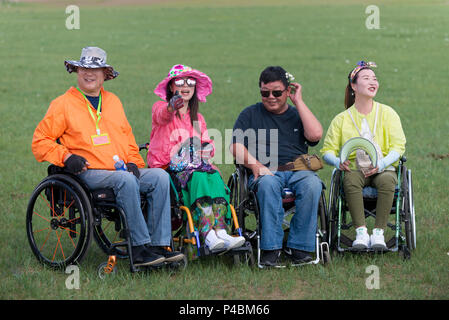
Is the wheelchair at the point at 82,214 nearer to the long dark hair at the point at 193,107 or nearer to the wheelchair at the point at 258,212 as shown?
the wheelchair at the point at 258,212

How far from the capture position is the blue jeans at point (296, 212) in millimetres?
5574

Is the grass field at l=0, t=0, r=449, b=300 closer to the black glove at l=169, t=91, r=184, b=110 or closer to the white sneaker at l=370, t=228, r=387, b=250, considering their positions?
the white sneaker at l=370, t=228, r=387, b=250

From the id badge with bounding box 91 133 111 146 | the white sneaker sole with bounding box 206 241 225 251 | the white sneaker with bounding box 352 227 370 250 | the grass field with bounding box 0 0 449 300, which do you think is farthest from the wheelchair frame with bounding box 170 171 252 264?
the white sneaker with bounding box 352 227 370 250

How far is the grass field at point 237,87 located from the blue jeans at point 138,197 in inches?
11.8

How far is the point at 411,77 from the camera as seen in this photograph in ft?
54.5

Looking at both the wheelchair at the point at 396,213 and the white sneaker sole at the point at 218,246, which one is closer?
the white sneaker sole at the point at 218,246

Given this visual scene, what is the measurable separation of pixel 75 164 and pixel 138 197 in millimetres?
502

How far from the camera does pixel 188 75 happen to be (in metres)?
5.85

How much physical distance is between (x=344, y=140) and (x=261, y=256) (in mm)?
1180

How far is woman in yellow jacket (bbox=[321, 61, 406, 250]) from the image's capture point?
571 centimetres

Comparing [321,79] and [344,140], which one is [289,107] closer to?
[344,140]

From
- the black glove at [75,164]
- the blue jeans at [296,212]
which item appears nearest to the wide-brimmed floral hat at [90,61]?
the black glove at [75,164]

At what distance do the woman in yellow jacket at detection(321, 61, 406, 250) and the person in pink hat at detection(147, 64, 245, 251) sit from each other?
0.96 metres

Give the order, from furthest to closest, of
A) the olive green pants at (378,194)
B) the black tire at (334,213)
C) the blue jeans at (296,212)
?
the black tire at (334,213) → the olive green pants at (378,194) → the blue jeans at (296,212)
